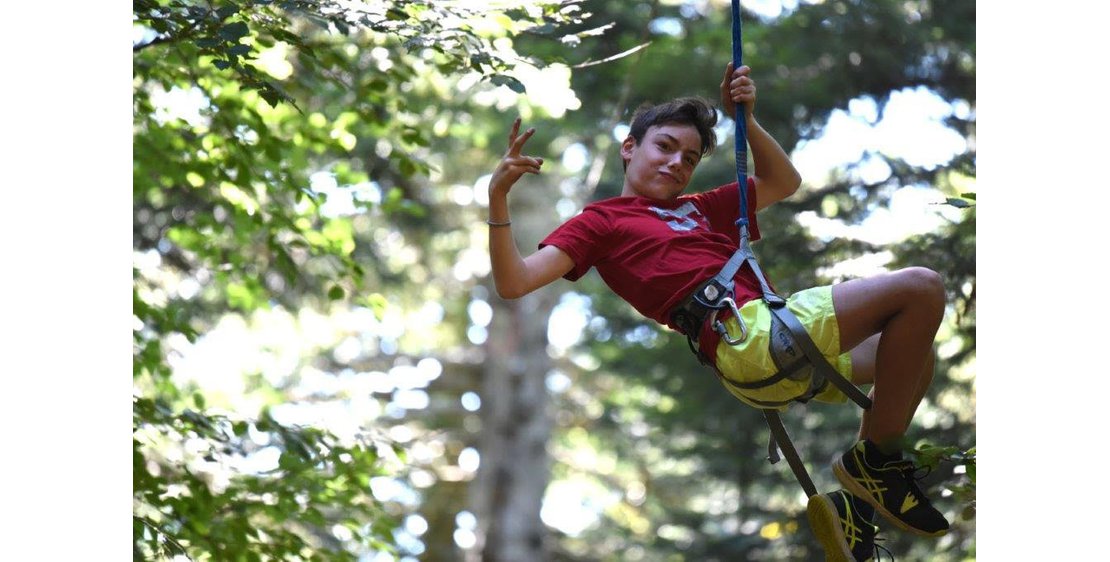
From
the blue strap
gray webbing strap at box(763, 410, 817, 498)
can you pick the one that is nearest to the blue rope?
the blue strap

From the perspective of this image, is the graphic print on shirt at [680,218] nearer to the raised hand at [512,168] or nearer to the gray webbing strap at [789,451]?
the raised hand at [512,168]

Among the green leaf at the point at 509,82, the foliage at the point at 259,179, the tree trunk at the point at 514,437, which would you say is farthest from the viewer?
the tree trunk at the point at 514,437

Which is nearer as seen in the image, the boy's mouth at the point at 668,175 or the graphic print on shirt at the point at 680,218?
the graphic print on shirt at the point at 680,218

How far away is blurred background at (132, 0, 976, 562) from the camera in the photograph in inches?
196

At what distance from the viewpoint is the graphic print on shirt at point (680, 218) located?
368 cm

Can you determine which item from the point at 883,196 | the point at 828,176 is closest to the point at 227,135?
the point at 883,196

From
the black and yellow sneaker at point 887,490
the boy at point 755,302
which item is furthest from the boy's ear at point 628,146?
the black and yellow sneaker at point 887,490

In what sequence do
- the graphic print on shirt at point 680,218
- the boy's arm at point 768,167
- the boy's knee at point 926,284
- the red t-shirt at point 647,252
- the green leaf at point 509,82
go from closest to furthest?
the boy's knee at point 926,284, the red t-shirt at point 647,252, the graphic print on shirt at point 680,218, the boy's arm at point 768,167, the green leaf at point 509,82

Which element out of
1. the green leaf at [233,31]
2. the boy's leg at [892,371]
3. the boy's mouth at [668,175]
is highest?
the green leaf at [233,31]

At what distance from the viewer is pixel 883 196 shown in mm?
7703

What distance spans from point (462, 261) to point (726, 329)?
11915 millimetres

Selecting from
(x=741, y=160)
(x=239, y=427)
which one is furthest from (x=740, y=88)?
(x=239, y=427)

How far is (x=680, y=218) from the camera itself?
375cm

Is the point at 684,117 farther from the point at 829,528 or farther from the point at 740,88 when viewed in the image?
the point at 829,528
